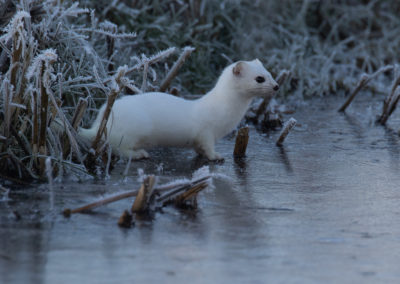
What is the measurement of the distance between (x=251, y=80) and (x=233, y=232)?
2003 millimetres

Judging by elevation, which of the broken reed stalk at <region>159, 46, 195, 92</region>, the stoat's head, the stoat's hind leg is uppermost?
the stoat's head

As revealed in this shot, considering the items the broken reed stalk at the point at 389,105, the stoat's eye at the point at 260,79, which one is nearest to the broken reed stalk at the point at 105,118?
the stoat's eye at the point at 260,79

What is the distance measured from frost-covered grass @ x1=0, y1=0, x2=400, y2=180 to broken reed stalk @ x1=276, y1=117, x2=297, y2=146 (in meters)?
0.86

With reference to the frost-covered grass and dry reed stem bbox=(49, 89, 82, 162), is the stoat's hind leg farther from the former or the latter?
dry reed stem bbox=(49, 89, 82, 162)

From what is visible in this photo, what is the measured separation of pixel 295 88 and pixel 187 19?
1267mm

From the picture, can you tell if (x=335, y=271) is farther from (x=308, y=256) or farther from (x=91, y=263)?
(x=91, y=263)

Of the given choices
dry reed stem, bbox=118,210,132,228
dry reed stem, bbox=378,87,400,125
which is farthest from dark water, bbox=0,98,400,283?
dry reed stem, bbox=378,87,400,125

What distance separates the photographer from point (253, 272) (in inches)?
102

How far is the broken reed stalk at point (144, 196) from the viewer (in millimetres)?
3197

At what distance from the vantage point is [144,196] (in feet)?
10.5

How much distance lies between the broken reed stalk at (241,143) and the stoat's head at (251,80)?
1.05ft

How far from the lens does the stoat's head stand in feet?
16.0

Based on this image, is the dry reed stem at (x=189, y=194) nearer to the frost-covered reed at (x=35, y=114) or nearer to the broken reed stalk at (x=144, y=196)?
the broken reed stalk at (x=144, y=196)

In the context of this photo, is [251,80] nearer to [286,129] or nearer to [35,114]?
[286,129]
